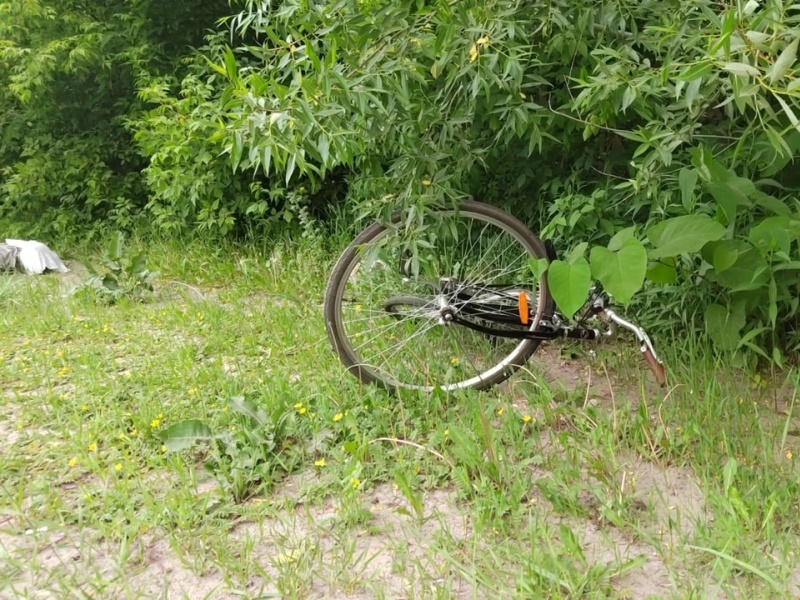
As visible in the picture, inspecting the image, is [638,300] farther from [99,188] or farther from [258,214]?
[99,188]

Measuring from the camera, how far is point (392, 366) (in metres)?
2.81

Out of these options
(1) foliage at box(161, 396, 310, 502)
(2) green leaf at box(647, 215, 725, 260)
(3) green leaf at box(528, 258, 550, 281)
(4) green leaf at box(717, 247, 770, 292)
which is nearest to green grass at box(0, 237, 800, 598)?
(1) foliage at box(161, 396, 310, 502)

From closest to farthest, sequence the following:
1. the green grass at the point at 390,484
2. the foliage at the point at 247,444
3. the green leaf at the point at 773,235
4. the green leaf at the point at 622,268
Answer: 1. the green grass at the point at 390,484
2. the green leaf at the point at 622,268
3. the foliage at the point at 247,444
4. the green leaf at the point at 773,235

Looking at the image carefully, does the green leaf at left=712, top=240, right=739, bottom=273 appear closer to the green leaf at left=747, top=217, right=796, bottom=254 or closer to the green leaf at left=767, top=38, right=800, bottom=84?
the green leaf at left=747, top=217, right=796, bottom=254

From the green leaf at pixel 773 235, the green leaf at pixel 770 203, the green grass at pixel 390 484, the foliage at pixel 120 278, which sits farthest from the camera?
the foliage at pixel 120 278

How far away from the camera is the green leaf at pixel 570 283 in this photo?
2.09 metres

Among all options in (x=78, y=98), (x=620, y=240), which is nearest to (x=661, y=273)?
(x=620, y=240)

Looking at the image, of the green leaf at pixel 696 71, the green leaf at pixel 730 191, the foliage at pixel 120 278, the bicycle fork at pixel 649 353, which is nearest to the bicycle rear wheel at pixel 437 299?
the bicycle fork at pixel 649 353

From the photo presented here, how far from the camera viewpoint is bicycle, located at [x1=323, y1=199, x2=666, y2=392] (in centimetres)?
252

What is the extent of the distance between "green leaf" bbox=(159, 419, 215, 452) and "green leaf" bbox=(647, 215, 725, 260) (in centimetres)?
173

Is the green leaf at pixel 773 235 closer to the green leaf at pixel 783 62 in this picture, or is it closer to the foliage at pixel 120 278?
the green leaf at pixel 783 62

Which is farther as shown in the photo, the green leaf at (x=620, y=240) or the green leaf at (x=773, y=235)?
the green leaf at (x=773, y=235)

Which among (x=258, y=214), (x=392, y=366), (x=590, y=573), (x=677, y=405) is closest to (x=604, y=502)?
(x=590, y=573)

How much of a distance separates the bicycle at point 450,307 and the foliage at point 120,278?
188 centimetres
